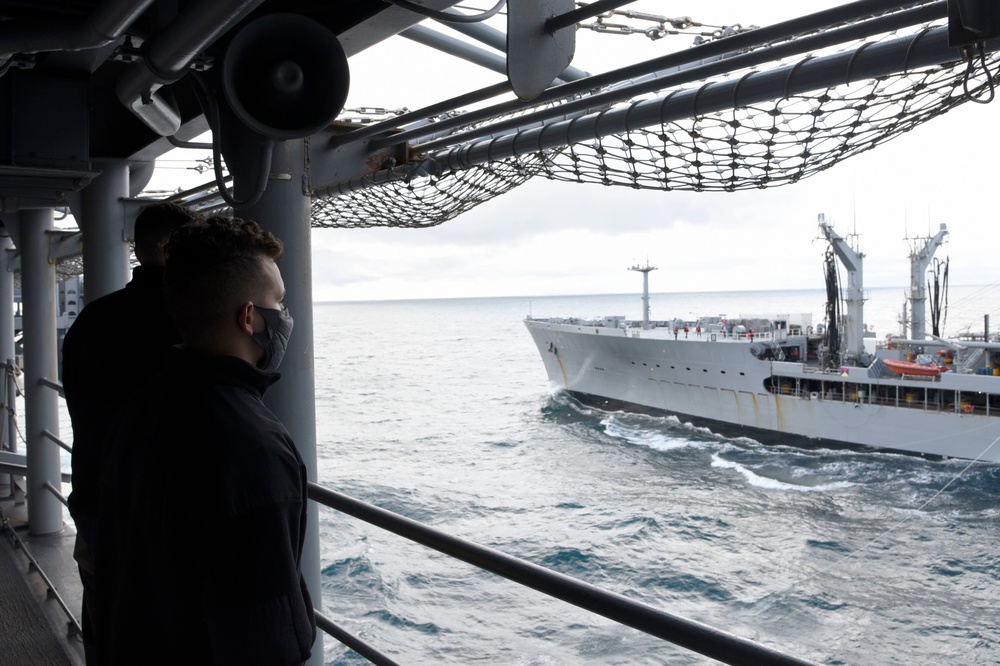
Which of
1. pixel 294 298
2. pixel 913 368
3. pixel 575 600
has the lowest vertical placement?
pixel 913 368

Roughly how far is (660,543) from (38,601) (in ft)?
46.8

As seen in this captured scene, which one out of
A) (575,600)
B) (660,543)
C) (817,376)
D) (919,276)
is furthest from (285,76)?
(919,276)

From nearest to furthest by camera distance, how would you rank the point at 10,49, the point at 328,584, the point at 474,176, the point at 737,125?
the point at 10,49, the point at 737,125, the point at 474,176, the point at 328,584

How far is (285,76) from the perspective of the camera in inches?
68.9

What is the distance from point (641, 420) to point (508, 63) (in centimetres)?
2532

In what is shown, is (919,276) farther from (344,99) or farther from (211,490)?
(211,490)

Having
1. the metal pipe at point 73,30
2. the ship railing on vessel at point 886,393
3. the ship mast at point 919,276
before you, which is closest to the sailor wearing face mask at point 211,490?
the metal pipe at point 73,30

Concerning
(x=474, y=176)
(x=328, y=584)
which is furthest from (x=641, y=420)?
(x=474, y=176)

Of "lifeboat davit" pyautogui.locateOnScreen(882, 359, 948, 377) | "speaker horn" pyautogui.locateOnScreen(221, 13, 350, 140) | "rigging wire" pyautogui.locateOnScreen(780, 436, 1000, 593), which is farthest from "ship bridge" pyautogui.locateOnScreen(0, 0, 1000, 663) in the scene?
"lifeboat davit" pyautogui.locateOnScreen(882, 359, 948, 377)

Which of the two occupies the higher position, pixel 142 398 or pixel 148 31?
pixel 148 31

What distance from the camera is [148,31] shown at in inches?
77.5

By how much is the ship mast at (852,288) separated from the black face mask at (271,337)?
79.6ft

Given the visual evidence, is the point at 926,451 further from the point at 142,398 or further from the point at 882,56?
the point at 142,398

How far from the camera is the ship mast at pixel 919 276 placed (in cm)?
2334
